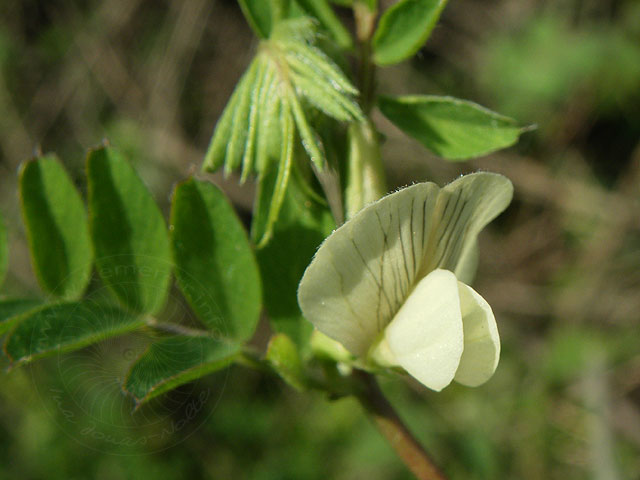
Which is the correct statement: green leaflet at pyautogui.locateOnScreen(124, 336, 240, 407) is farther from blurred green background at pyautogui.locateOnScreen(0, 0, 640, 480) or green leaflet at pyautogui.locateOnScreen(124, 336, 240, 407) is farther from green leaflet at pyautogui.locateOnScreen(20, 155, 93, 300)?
blurred green background at pyautogui.locateOnScreen(0, 0, 640, 480)

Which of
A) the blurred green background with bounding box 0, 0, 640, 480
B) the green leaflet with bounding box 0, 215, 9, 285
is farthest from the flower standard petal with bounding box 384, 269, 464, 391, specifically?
the blurred green background with bounding box 0, 0, 640, 480

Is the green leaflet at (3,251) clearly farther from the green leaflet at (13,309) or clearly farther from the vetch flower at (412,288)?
the vetch flower at (412,288)

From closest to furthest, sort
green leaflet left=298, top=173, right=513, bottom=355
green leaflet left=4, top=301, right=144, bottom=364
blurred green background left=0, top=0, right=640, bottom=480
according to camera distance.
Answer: green leaflet left=298, top=173, right=513, bottom=355 < green leaflet left=4, top=301, right=144, bottom=364 < blurred green background left=0, top=0, right=640, bottom=480

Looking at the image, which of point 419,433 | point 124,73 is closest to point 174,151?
point 124,73

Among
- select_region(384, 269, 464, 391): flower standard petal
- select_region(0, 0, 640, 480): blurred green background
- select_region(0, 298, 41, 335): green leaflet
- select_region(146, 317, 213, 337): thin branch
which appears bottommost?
select_region(0, 0, 640, 480): blurred green background

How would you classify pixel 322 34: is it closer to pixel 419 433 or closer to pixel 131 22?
pixel 419 433

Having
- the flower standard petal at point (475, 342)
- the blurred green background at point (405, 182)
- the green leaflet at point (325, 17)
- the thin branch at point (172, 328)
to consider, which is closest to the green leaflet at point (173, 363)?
the thin branch at point (172, 328)
